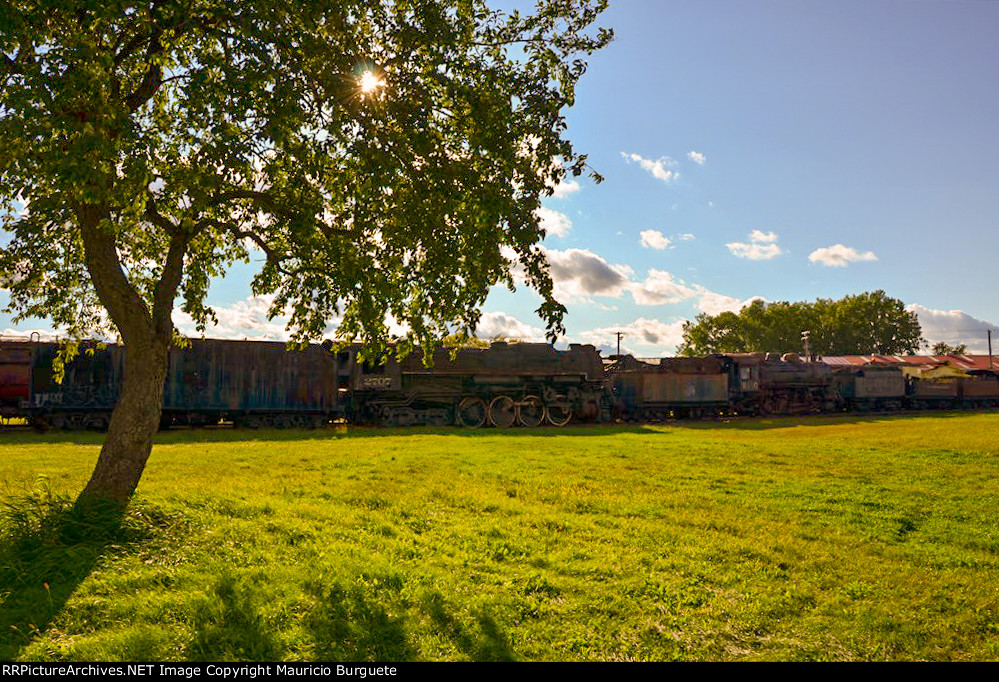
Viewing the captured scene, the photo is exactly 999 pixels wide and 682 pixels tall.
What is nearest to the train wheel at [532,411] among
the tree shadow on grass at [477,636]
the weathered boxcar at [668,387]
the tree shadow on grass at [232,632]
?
the weathered boxcar at [668,387]

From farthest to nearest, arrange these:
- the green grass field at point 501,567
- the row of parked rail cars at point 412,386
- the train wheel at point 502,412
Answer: the train wheel at point 502,412 → the row of parked rail cars at point 412,386 → the green grass field at point 501,567

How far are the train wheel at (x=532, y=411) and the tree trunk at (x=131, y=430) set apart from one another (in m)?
21.1

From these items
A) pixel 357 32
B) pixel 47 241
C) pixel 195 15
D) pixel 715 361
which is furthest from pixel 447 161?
pixel 715 361

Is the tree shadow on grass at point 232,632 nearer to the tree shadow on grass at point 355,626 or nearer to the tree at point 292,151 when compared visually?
the tree shadow on grass at point 355,626

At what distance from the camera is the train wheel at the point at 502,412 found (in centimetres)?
2761

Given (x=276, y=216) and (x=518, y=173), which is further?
(x=276, y=216)

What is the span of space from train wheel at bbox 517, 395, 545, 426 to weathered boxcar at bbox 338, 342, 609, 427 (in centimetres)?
5

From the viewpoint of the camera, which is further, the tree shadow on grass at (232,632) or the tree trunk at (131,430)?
the tree trunk at (131,430)

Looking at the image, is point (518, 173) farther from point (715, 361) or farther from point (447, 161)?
point (715, 361)

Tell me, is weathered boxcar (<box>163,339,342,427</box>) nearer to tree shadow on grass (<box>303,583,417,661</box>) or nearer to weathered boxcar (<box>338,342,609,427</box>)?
weathered boxcar (<box>338,342,609,427</box>)

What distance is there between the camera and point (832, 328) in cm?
9412

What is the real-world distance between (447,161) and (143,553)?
5619 millimetres

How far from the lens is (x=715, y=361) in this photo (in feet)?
118

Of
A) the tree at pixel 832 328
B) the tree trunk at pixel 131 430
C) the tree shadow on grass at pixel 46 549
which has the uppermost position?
the tree at pixel 832 328
